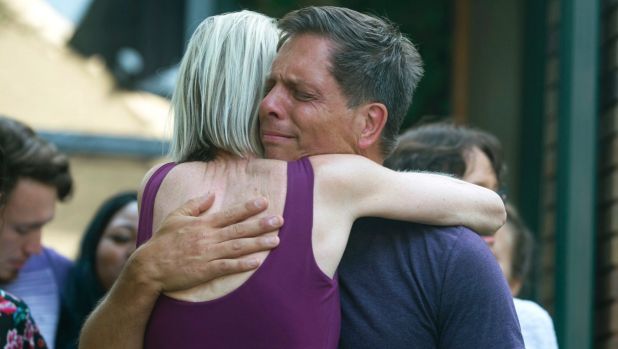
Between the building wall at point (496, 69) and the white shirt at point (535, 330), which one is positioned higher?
the building wall at point (496, 69)

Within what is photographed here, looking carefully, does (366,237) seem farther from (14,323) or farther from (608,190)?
(608,190)

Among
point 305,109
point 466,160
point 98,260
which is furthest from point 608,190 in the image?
point 305,109

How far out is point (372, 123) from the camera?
2.37m

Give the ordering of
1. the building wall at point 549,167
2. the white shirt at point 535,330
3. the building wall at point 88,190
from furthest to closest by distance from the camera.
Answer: the building wall at point 549,167
the building wall at point 88,190
the white shirt at point 535,330

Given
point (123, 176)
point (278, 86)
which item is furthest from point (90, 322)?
point (123, 176)

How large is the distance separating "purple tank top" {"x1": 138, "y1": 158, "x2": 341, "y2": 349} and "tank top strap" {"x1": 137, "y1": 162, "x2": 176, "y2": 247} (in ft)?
0.73

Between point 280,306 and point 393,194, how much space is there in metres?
0.36

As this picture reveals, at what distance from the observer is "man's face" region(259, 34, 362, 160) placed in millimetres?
2303

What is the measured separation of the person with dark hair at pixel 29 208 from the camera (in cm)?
348

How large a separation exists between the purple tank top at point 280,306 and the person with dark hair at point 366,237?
0.08 feet

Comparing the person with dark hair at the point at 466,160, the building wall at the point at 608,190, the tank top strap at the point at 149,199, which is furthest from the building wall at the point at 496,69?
the tank top strap at the point at 149,199

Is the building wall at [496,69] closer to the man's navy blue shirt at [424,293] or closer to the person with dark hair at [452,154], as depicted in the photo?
the person with dark hair at [452,154]

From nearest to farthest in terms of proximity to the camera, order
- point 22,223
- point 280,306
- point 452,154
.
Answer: point 280,306
point 452,154
point 22,223

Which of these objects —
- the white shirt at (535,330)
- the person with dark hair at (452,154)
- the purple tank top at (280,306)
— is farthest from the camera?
the person with dark hair at (452,154)
